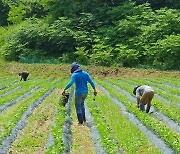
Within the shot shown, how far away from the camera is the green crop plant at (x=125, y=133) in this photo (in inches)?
401

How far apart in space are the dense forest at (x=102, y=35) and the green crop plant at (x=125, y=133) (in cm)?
2156

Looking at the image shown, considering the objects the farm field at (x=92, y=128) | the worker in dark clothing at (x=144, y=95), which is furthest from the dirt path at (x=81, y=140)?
the worker in dark clothing at (x=144, y=95)

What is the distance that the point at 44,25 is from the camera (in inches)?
1807

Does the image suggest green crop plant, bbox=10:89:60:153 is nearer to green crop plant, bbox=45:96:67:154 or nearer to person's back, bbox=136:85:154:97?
green crop plant, bbox=45:96:67:154

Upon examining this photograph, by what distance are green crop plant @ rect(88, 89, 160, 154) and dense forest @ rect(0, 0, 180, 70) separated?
2156 cm

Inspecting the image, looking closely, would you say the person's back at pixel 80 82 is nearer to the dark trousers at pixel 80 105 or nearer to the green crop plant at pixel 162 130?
the dark trousers at pixel 80 105

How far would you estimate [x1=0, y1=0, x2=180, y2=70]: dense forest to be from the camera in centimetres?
3819

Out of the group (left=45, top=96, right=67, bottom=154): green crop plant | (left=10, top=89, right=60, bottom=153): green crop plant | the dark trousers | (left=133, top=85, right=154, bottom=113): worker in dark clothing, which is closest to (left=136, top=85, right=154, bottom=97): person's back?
(left=133, top=85, right=154, bottom=113): worker in dark clothing

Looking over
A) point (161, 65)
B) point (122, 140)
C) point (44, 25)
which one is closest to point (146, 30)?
point (161, 65)

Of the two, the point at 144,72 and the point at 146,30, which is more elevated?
the point at 146,30

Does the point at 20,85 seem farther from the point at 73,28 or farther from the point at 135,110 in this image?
the point at 73,28

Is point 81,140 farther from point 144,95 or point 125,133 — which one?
point 144,95

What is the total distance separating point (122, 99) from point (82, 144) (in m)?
8.41

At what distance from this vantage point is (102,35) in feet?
141
